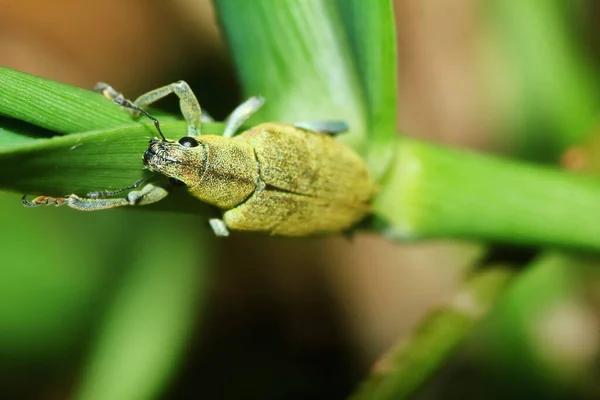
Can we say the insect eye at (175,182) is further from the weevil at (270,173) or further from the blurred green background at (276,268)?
the blurred green background at (276,268)

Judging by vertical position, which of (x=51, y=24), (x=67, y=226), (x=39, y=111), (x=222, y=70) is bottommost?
(x=39, y=111)

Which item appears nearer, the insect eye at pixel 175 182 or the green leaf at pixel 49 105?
the green leaf at pixel 49 105

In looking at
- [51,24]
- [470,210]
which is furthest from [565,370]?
[51,24]

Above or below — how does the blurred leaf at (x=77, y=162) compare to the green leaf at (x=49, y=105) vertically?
below

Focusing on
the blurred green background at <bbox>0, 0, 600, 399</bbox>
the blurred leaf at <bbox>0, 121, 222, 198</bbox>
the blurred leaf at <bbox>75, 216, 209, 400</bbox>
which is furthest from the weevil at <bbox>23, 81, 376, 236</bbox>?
the blurred leaf at <bbox>75, 216, 209, 400</bbox>

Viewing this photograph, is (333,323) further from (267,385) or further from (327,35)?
(327,35)

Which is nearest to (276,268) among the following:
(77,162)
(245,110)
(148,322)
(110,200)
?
(148,322)

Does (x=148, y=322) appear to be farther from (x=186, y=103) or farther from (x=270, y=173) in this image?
(x=186, y=103)

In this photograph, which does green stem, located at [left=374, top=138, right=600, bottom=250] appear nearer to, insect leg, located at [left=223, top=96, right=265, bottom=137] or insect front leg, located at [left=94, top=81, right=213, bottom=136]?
insect leg, located at [left=223, top=96, right=265, bottom=137]

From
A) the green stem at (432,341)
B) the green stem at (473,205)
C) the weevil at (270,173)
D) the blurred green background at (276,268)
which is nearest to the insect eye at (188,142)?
the weevil at (270,173)
